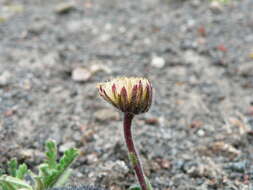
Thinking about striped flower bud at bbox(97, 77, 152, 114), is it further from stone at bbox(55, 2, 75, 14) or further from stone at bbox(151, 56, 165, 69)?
stone at bbox(55, 2, 75, 14)

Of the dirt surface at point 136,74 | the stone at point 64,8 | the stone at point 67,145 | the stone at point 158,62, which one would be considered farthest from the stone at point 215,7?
the stone at point 67,145

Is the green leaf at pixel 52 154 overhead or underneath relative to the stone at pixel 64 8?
overhead

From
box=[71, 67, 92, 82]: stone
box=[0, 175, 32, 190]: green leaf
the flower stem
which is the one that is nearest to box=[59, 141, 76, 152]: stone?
box=[0, 175, 32, 190]: green leaf

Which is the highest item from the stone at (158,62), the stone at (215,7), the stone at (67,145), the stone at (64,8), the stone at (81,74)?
the stone at (64,8)

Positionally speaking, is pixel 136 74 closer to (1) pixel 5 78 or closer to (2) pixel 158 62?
(2) pixel 158 62

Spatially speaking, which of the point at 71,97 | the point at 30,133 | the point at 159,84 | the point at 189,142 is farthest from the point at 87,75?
the point at 189,142

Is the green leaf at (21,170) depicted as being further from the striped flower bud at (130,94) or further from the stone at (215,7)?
the stone at (215,7)

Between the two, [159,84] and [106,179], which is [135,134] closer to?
[106,179]
